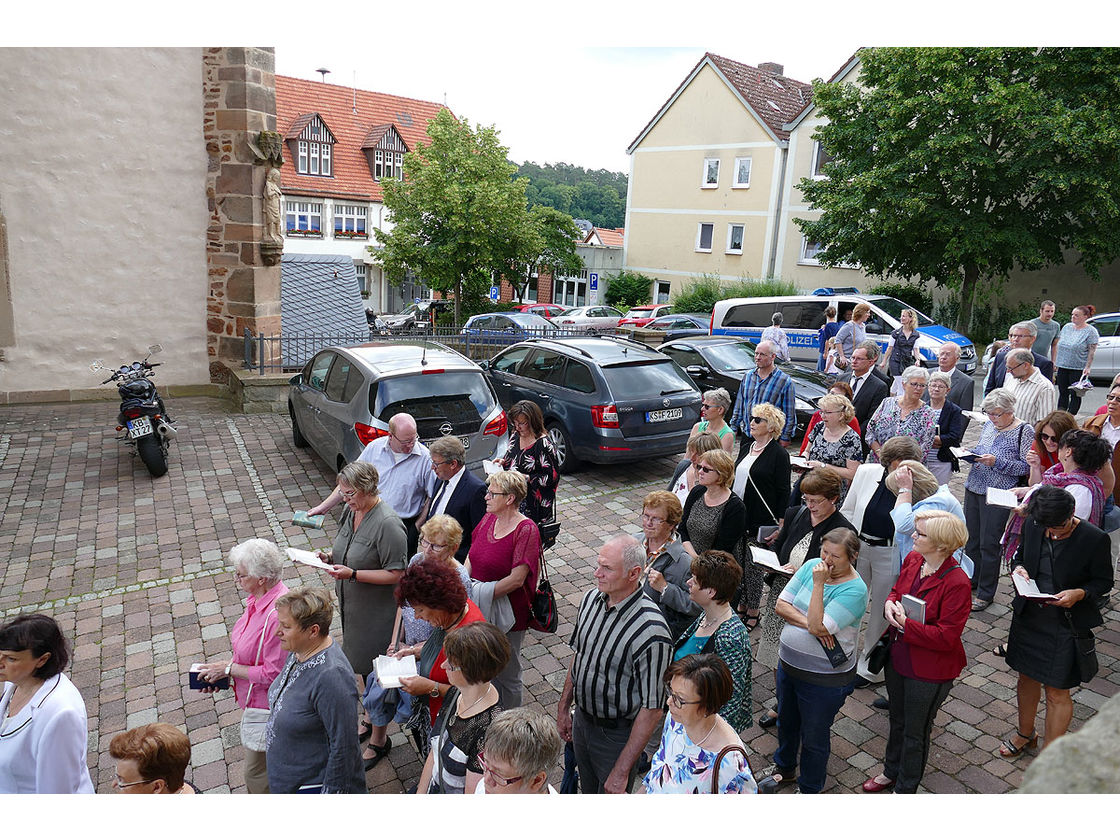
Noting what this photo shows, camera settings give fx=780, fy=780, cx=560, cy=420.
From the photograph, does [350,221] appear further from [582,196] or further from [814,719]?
[582,196]

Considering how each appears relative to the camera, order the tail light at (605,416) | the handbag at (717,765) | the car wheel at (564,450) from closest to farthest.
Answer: the handbag at (717,765) < the tail light at (605,416) < the car wheel at (564,450)

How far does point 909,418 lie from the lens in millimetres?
6566

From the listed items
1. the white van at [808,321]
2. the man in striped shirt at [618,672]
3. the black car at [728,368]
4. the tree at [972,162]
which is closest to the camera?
the man in striped shirt at [618,672]

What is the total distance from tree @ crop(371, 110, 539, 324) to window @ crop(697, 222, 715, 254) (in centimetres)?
815

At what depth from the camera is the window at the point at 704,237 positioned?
118ft

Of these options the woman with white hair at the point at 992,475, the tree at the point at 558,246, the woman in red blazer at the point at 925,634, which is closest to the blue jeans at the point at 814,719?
the woman in red blazer at the point at 925,634

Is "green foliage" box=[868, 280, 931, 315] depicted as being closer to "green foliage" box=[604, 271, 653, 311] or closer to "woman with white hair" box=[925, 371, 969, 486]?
"green foliage" box=[604, 271, 653, 311]

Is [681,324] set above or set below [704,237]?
below

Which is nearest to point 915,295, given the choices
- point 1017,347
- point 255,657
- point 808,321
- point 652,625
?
point 808,321

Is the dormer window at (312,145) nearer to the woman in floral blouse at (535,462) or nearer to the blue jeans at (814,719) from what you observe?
the woman in floral blouse at (535,462)

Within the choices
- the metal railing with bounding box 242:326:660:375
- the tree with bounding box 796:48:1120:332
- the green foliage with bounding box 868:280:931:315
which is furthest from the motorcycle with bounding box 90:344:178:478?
the green foliage with bounding box 868:280:931:315

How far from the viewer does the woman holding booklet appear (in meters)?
4.20

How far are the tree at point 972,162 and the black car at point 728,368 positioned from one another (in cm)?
1204

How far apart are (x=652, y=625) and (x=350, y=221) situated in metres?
43.9
